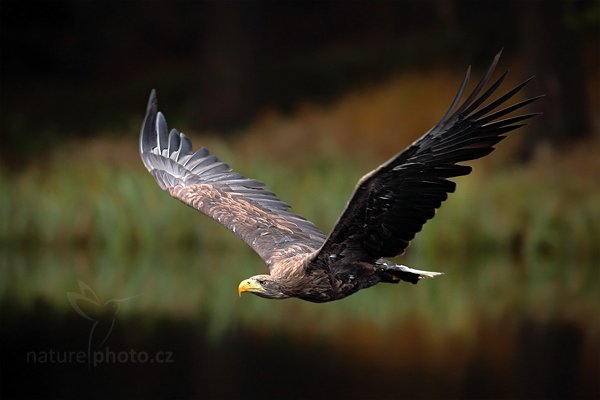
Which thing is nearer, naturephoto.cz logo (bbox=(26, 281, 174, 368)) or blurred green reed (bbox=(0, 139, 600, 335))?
naturephoto.cz logo (bbox=(26, 281, 174, 368))

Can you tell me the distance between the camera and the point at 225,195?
328 inches

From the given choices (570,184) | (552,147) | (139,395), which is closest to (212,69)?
(552,147)

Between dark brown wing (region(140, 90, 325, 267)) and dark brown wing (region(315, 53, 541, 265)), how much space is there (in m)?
0.84

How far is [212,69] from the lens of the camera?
21.8 metres

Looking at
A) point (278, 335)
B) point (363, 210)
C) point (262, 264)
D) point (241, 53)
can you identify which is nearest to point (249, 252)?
point (262, 264)

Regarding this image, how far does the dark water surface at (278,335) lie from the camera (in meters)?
10.7

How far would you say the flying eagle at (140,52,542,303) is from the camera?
612 cm

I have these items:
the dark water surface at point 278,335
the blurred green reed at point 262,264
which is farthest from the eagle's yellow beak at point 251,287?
the blurred green reed at point 262,264

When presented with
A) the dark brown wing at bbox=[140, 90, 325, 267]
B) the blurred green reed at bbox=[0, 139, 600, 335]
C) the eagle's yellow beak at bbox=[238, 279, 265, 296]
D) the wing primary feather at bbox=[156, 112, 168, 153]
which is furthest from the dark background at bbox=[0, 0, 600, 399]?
the eagle's yellow beak at bbox=[238, 279, 265, 296]

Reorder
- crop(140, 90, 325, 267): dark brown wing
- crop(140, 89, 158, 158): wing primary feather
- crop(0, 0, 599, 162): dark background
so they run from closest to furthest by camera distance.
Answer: crop(140, 90, 325, 267): dark brown wing < crop(140, 89, 158, 158): wing primary feather < crop(0, 0, 599, 162): dark background

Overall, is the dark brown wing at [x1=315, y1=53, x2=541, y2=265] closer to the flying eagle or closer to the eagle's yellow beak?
the flying eagle

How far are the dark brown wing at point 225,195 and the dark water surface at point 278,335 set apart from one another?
2.39m

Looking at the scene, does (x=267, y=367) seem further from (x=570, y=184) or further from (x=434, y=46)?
(x=434, y=46)

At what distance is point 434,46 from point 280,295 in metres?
16.5
